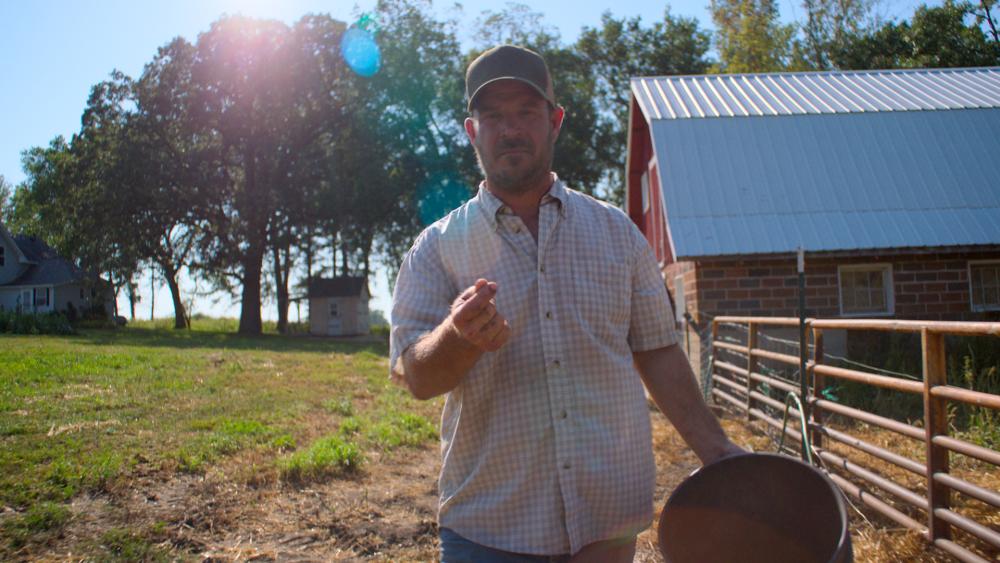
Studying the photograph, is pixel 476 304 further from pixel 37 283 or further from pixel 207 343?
pixel 37 283

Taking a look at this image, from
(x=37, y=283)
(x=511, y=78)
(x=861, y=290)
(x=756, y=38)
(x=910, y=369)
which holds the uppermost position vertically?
(x=756, y=38)

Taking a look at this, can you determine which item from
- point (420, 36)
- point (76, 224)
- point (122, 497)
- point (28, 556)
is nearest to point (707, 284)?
point (122, 497)

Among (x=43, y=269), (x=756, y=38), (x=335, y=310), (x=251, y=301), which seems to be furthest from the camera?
(x=43, y=269)

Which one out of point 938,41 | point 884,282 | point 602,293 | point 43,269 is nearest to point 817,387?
point 602,293

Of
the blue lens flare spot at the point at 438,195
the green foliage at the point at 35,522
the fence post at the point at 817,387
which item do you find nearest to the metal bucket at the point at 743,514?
the green foliage at the point at 35,522

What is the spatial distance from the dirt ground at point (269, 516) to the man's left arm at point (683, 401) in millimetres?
2472

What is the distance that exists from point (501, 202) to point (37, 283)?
43347mm

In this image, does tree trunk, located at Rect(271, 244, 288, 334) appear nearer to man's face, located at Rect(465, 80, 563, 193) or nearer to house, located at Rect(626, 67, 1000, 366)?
house, located at Rect(626, 67, 1000, 366)

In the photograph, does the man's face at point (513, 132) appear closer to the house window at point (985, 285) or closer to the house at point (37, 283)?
the house window at point (985, 285)

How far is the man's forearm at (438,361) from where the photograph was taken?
174 cm

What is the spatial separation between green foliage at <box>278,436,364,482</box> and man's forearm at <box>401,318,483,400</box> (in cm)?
470

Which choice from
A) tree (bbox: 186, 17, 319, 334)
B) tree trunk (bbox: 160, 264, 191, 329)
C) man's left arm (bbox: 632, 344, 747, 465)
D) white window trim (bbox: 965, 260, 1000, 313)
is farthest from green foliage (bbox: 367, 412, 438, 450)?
tree trunk (bbox: 160, 264, 191, 329)

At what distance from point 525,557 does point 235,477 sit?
4.68 meters

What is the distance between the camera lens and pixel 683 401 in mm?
2232
